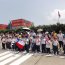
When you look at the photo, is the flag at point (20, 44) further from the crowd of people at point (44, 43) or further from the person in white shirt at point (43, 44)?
the person in white shirt at point (43, 44)

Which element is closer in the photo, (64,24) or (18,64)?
(18,64)

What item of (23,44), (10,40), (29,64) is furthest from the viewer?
(10,40)

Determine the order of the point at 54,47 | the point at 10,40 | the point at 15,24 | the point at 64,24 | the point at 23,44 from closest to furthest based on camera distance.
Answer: the point at 54,47 < the point at 23,44 < the point at 10,40 < the point at 64,24 < the point at 15,24

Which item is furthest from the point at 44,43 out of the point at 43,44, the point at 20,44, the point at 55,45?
the point at 20,44

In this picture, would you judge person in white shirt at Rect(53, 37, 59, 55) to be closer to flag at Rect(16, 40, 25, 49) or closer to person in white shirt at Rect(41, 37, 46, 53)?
person in white shirt at Rect(41, 37, 46, 53)

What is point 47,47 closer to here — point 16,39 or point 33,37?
point 33,37

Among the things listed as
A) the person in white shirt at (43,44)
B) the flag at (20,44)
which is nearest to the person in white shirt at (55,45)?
the person in white shirt at (43,44)

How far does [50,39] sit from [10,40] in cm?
544

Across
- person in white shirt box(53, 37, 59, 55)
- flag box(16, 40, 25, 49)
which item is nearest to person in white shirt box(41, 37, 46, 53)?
person in white shirt box(53, 37, 59, 55)

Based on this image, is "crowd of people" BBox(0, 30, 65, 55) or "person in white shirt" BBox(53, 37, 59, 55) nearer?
"person in white shirt" BBox(53, 37, 59, 55)

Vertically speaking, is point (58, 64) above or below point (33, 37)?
below

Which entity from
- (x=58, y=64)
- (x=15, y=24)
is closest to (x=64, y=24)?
(x=58, y=64)

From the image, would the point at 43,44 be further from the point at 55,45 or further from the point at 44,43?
the point at 55,45

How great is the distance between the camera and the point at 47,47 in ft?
62.9
